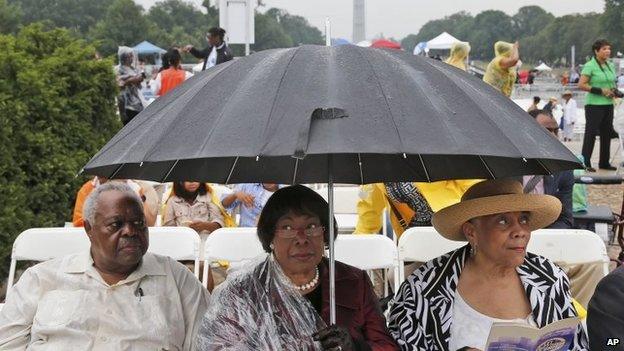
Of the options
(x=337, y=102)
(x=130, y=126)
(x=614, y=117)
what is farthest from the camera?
(x=614, y=117)

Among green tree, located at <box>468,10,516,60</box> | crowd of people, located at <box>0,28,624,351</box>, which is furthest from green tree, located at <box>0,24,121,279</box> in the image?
green tree, located at <box>468,10,516,60</box>

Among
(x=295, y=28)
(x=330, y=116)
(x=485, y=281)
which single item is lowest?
(x=295, y=28)

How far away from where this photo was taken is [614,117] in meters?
12.4

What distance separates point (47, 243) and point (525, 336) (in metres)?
3.43

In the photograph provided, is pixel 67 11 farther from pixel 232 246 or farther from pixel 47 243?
pixel 232 246

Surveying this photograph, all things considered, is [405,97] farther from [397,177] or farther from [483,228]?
[397,177]

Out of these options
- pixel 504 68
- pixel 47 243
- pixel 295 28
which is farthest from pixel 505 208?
pixel 295 28

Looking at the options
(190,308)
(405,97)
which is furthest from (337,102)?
(190,308)

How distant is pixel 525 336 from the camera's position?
119 inches

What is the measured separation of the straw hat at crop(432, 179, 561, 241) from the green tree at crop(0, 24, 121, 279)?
4201mm

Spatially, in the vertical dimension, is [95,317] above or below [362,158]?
below

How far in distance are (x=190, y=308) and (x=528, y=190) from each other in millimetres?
2726

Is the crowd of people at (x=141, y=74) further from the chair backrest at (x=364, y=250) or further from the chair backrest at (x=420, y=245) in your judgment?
the chair backrest at (x=420, y=245)

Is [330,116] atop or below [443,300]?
atop
